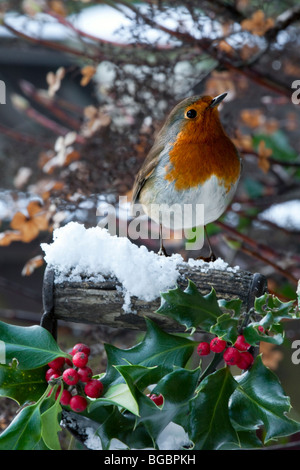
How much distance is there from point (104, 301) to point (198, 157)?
1.00ft

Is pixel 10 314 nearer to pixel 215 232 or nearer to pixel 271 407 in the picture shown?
pixel 215 232

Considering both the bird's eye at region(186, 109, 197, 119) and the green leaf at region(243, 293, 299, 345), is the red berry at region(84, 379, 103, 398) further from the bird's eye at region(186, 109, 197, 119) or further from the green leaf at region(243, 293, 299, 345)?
the bird's eye at region(186, 109, 197, 119)

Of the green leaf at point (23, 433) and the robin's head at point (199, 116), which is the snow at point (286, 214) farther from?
the green leaf at point (23, 433)

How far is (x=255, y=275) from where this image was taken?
2.29 ft

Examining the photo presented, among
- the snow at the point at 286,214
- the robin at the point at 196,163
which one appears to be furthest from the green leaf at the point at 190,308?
the snow at the point at 286,214

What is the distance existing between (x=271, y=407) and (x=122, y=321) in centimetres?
21

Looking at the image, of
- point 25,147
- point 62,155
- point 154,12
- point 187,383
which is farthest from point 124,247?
point 25,147

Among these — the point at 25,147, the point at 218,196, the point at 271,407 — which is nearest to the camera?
the point at 271,407

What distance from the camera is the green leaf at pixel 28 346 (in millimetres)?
598

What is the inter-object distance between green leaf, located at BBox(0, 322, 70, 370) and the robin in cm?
36

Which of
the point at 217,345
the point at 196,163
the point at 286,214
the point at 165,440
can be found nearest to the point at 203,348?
the point at 217,345

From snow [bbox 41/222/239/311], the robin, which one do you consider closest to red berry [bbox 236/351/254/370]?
snow [bbox 41/222/239/311]

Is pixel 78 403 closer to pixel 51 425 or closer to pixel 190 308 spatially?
pixel 51 425

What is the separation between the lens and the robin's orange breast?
0.87 m
